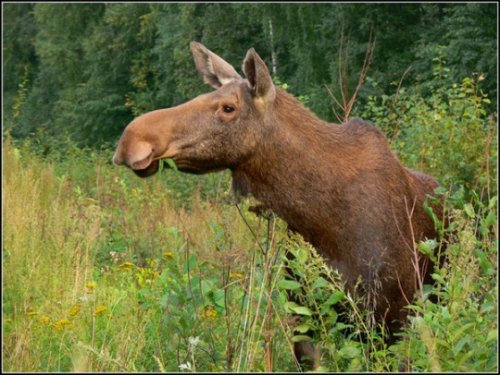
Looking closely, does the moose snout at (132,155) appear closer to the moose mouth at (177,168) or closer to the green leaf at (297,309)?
the moose mouth at (177,168)

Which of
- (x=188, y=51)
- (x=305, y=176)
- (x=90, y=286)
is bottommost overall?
(x=188, y=51)

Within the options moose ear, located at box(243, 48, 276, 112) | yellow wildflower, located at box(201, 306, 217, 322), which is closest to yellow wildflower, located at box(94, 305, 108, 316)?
yellow wildflower, located at box(201, 306, 217, 322)

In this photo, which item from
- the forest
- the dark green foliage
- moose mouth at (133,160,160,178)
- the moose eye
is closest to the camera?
the forest

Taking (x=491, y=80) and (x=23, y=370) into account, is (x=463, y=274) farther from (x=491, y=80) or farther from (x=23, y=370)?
(x=491, y=80)

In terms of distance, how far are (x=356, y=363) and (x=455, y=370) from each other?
450 mm

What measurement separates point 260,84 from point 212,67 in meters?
0.56

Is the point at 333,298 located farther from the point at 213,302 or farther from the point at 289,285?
the point at 213,302

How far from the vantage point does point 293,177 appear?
5750mm

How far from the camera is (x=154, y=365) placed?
550 centimetres

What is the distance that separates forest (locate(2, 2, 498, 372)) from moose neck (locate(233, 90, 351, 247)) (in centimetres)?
15

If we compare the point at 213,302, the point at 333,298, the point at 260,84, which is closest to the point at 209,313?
the point at 213,302

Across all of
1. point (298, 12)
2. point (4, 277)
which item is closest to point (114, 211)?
point (4, 277)

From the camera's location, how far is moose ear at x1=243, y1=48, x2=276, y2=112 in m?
5.71

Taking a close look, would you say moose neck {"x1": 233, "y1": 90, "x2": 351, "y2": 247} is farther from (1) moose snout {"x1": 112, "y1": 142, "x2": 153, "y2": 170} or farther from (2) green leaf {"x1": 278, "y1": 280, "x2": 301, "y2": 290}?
(2) green leaf {"x1": 278, "y1": 280, "x2": 301, "y2": 290}
